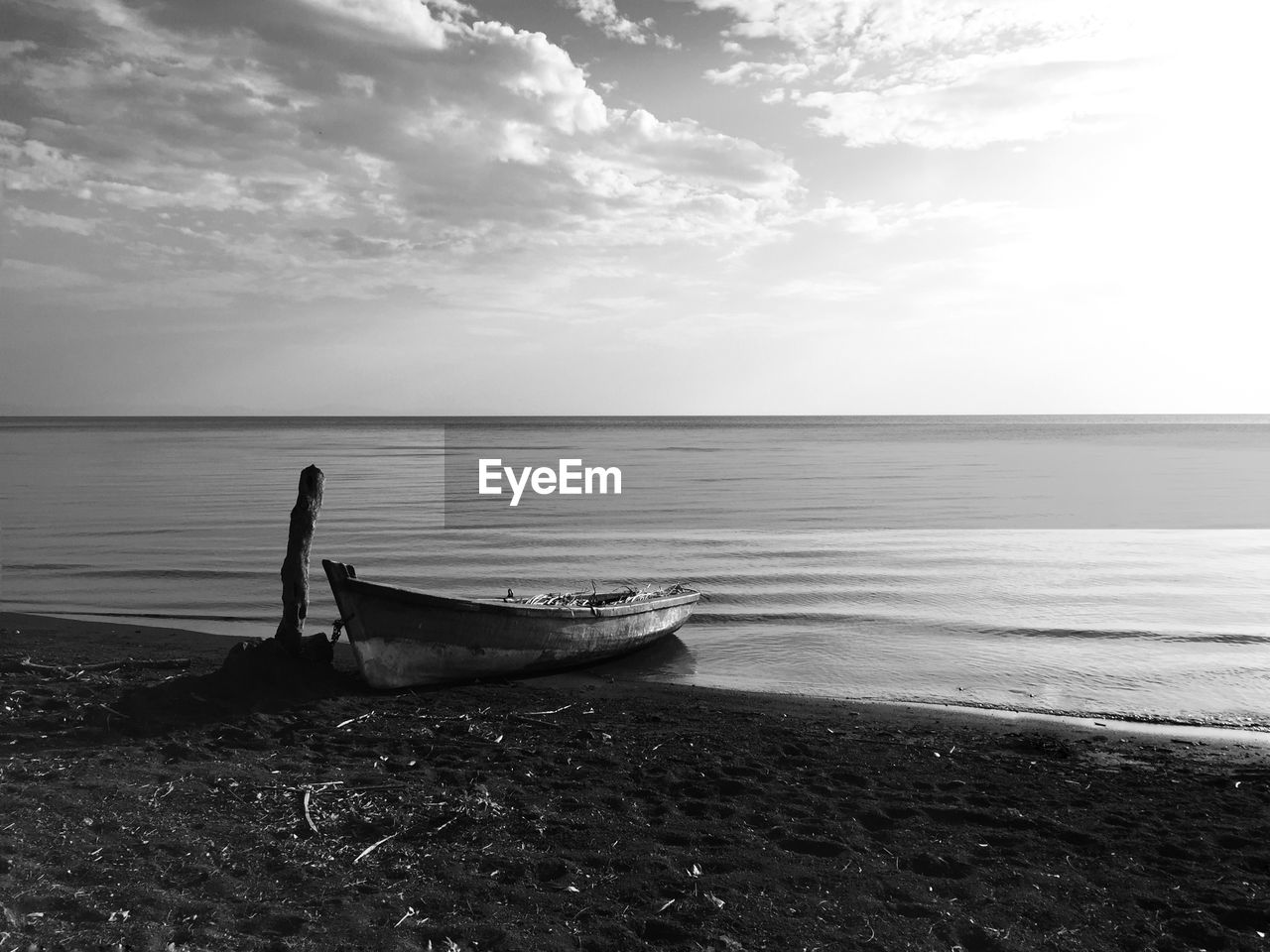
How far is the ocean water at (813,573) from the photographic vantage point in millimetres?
13086

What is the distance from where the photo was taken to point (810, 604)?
17250mm

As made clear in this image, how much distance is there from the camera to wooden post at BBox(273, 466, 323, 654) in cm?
1109

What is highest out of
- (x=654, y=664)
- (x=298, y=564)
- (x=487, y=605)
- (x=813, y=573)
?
(x=298, y=564)

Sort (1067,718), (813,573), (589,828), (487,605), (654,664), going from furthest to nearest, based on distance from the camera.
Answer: (813,573)
(654,664)
(487,605)
(1067,718)
(589,828)

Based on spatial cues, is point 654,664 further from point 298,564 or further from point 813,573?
point 813,573

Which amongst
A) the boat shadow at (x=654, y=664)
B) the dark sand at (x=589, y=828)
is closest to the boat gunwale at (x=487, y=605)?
the boat shadow at (x=654, y=664)

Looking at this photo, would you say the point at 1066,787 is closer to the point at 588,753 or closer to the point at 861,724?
the point at 861,724

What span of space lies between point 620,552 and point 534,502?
12.4 m

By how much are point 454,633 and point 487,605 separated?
542 mm

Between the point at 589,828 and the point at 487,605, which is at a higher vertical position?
the point at 487,605

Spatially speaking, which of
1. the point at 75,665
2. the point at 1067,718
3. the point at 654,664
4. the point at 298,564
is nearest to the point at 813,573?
the point at 654,664

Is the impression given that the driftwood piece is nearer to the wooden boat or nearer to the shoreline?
the shoreline

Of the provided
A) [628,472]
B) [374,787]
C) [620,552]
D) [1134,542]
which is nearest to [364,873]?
[374,787]

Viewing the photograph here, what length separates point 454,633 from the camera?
37.2ft
